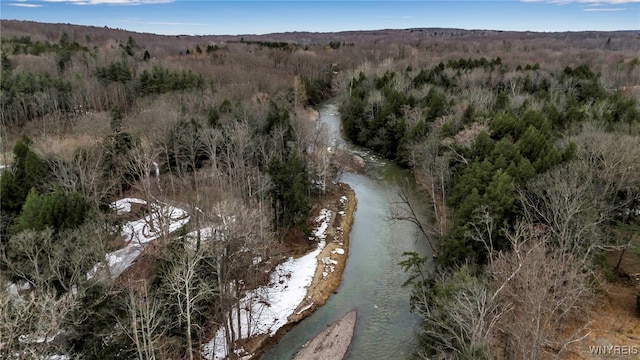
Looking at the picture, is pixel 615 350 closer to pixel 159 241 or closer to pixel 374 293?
pixel 374 293

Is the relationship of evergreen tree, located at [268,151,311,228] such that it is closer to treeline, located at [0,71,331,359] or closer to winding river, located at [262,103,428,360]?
treeline, located at [0,71,331,359]

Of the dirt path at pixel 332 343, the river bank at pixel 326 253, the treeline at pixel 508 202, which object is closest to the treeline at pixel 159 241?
the river bank at pixel 326 253

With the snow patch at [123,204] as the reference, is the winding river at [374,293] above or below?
below

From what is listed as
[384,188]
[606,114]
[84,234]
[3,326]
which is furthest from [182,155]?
[606,114]

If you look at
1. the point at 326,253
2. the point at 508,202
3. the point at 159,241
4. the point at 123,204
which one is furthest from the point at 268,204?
the point at 508,202

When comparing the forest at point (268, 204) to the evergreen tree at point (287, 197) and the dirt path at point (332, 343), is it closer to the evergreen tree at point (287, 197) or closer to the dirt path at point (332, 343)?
the evergreen tree at point (287, 197)

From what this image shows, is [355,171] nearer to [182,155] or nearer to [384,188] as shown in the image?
[384,188]

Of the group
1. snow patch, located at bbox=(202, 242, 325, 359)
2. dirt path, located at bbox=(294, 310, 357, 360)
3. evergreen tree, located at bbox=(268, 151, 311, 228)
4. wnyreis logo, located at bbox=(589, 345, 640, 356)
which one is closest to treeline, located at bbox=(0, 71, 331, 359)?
evergreen tree, located at bbox=(268, 151, 311, 228)
